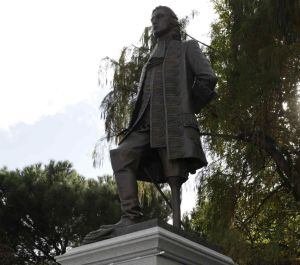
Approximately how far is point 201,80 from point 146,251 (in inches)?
56.2

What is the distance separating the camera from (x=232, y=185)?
8.88 meters

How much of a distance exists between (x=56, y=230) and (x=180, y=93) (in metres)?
14.0

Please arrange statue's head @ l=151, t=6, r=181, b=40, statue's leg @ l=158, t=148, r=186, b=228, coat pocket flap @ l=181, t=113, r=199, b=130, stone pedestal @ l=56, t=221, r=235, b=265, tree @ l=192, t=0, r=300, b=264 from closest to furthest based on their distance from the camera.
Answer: stone pedestal @ l=56, t=221, r=235, b=265
statue's leg @ l=158, t=148, r=186, b=228
coat pocket flap @ l=181, t=113, r=199, b=130
statue's head @ l=151, t=6, r=181, b=40
tree @ l=192, t=0, r=300, b=264

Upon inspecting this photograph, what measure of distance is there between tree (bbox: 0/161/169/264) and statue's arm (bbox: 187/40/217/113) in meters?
12.8

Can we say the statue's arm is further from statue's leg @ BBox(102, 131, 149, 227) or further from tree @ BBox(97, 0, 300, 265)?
tree @ BBox(97, 0, 300, 265)

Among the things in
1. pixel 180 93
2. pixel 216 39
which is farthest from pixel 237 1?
pixel 180 93

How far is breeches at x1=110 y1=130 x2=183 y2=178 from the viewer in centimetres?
427

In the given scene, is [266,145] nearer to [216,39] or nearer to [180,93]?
[216,39]

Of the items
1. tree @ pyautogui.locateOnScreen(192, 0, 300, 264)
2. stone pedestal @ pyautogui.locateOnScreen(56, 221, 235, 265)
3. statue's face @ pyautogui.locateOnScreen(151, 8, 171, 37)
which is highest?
tree @ pyautogui.locateOnScreen(192, 0, 300, 264)

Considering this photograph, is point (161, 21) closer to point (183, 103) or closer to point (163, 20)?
point (163, 20)

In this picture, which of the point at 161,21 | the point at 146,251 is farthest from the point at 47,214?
the point at 146,251

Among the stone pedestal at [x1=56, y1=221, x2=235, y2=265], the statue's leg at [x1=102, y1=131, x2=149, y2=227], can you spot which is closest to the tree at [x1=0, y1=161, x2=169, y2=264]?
the statue's leg at [x1=102, y1=131, x2=149, y2=227]

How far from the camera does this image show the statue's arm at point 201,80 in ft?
14.5

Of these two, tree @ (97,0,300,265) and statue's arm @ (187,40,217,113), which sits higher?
tree @ (97,0,300,265)
